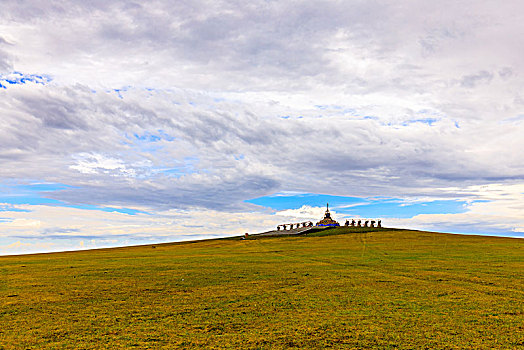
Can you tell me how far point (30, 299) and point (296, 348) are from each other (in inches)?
493

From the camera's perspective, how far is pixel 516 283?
18750mm

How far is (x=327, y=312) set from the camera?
12445mm

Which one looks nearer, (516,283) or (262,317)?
(262,317)

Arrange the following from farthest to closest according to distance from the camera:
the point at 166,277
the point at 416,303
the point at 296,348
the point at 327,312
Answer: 1. the point at 166,277
2. the point at 416,303
3. the point at 327,312
4. the point at 296,348

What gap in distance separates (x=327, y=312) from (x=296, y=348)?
3.68 m

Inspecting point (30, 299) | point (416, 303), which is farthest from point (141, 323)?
point (416, 303)

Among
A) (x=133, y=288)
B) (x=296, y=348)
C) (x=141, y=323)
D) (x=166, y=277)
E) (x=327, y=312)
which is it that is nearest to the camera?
(x=296, y=348)

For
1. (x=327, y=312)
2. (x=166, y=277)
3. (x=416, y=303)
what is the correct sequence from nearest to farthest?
(x=327, y=312) → (x=416, y=303) → (x=166, y=277)

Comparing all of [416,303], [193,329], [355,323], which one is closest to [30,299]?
[193,329]

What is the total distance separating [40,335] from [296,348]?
7.36 m

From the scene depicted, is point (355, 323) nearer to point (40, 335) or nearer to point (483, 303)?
point (483, 303)

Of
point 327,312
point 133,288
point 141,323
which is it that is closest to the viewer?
point 141,323

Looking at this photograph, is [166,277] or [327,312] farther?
[166,277]

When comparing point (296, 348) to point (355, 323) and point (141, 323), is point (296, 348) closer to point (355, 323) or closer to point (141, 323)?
point (355, 323)
